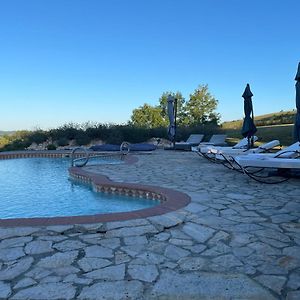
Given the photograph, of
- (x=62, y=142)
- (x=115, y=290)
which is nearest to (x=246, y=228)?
(x=115, y=290)

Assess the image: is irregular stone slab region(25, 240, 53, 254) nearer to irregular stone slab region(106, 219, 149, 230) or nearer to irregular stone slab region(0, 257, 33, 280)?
irregular stone slab region(0, 257, 33, 280)

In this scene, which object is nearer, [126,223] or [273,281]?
[273,281]

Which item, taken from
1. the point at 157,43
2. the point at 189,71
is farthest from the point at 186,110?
the point at 157,43

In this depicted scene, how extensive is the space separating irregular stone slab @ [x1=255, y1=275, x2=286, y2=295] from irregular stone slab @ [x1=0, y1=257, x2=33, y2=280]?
1978 mm

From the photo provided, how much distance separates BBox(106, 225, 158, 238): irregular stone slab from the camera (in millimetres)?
3561

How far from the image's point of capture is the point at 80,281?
2.51 m

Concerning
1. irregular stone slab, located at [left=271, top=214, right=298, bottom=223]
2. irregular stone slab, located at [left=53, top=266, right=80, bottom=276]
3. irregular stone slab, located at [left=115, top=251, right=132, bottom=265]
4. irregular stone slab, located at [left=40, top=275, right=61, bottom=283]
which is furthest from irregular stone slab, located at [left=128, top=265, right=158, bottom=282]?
irregular stone slab, located at [left=271, top=214, right=298, bottom=223]

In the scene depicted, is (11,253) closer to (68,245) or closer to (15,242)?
(15,242)

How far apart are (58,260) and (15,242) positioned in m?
0.72

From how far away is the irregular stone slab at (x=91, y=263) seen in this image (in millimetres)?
2742

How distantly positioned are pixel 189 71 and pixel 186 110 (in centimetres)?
555

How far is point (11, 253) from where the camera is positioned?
305 centimetres

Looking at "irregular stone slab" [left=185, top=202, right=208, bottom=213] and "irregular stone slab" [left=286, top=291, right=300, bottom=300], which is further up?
"irregular stone slab" [left=185, top=202, right=208, bottom=213]

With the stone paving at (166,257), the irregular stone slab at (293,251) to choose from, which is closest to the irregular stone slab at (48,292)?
the stone paving at (166,257)
